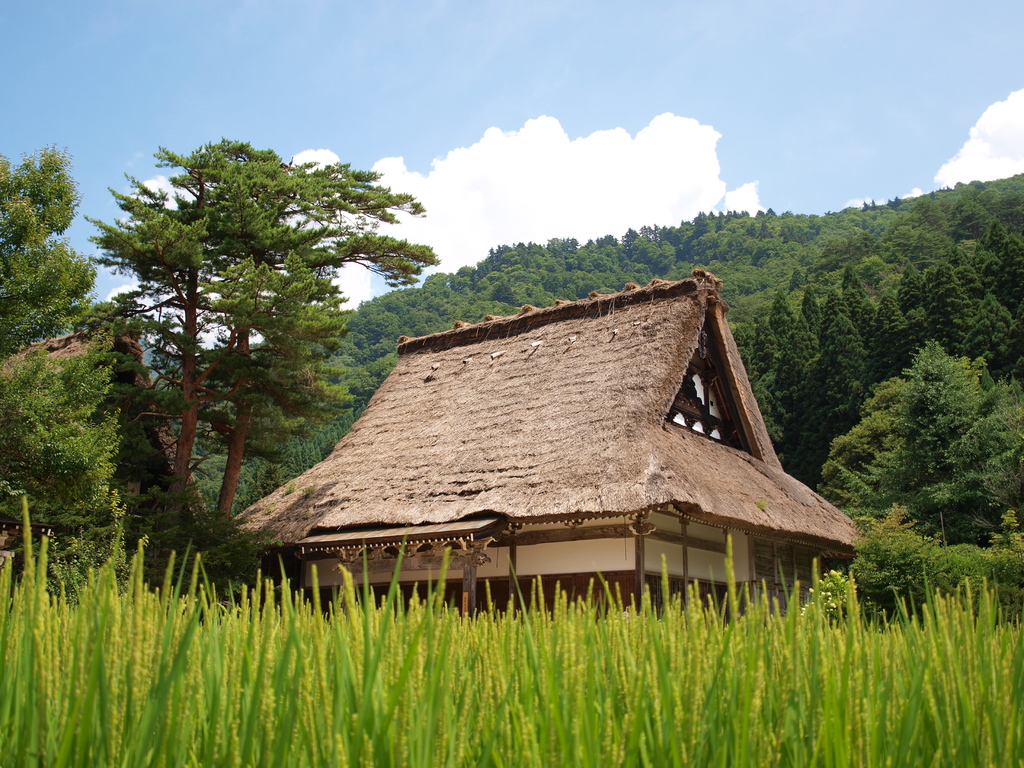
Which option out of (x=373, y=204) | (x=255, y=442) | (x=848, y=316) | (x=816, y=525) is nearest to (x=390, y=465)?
(x=255, y=442)

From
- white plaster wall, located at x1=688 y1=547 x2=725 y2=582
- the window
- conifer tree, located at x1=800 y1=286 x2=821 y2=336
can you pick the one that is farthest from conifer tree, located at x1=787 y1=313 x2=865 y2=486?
white plaster wall, located at x1=688 y1=547 x2=725 y2=582

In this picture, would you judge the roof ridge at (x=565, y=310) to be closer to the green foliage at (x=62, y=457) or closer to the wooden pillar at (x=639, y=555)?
the wooden pillar at (x=639, y=555)

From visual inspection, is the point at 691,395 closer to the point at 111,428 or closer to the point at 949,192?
the point at 111,428

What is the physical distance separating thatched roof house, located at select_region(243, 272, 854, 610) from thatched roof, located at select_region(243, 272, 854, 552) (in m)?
0.03

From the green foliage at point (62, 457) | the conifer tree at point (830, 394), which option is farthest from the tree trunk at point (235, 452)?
the conifer tree at point (830, 394)

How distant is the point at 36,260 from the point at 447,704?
9.51 m

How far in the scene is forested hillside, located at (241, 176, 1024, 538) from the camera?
27750mm

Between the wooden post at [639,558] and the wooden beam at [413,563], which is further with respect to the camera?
the wooden beam at [413,563]

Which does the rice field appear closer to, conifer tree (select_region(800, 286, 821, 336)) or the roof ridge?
the roof ridge

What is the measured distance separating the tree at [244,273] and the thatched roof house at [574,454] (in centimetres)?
139

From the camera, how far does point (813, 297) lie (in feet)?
113

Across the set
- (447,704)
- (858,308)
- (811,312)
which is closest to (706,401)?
(447,704)

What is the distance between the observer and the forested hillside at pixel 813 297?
27750 millimetres

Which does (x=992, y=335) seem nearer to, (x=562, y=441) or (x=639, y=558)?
(x=562, y=441)
